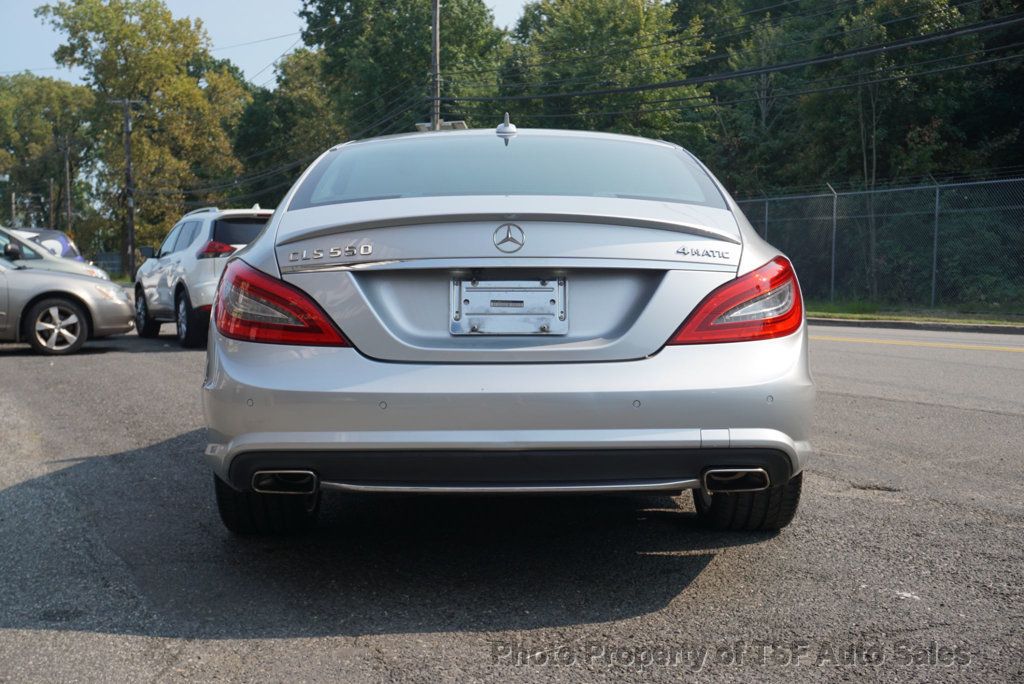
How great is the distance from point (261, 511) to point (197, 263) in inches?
383

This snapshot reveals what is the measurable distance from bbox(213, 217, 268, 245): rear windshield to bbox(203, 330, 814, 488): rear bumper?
10.2 metres

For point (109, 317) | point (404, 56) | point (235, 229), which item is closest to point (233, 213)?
point (235, 229)

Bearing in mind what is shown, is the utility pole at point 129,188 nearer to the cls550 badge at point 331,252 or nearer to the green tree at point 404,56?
the green tree at point 404,56

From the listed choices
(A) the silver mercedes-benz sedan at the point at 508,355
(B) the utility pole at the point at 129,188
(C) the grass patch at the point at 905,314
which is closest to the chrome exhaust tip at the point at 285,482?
(A) the silver mercedes-benz sedan at the point at 508,355

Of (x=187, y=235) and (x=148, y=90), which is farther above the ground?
(x=148, y=90)

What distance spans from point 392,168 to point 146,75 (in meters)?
69.0

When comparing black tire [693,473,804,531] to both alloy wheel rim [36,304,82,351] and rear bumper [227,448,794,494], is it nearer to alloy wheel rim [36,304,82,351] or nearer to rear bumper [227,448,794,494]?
rear bumper [227,448,794,494]

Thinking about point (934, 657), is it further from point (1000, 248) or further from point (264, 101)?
point (264, 101)

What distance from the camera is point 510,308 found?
3.61 metres

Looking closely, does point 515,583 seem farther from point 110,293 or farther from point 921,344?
point 921,344

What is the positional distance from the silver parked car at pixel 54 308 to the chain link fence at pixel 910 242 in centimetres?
1647

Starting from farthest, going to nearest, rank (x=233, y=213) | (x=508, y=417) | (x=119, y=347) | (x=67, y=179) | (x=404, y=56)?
1. (x=67, y=179)
2. (x=404, y=56)
3. (x=119, y=347)
4. (x=233, y=213)
5. (x=508, y=417)

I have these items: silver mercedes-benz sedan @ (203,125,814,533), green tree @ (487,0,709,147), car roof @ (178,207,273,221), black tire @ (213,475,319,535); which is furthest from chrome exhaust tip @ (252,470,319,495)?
green tree @ (487,0,709,147)

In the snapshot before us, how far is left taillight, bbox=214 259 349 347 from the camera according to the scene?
365 cm
